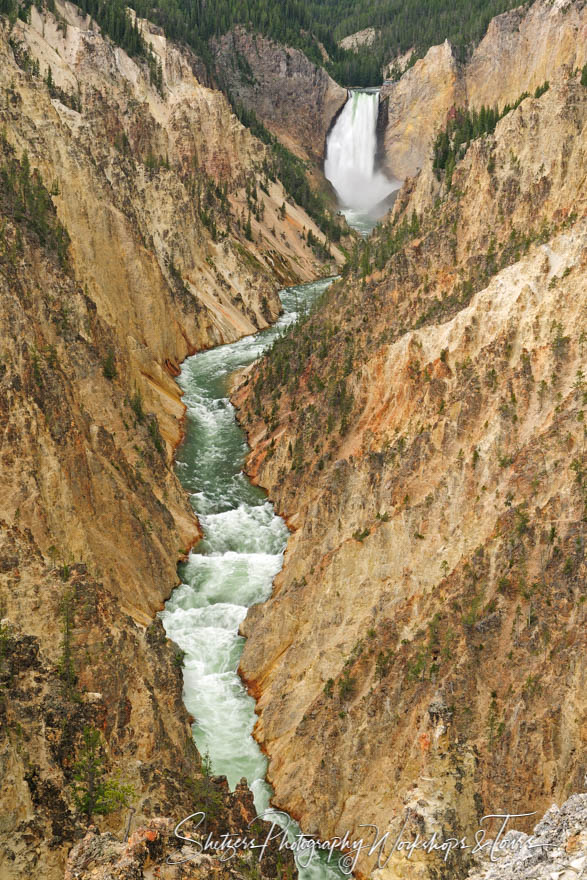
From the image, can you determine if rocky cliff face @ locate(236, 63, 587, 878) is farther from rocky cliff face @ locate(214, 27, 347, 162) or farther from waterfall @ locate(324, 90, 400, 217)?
rocky cliff face @ locate(214, 27, 347, 162)

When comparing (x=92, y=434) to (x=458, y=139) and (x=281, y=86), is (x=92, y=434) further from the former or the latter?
(x=281, y=86)

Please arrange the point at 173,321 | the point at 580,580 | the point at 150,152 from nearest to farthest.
→ the point at 580,580 < the point at 173,321 < the point at 150,152

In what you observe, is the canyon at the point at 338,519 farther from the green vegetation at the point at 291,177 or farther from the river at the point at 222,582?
the green vegetation at the point at 291,177

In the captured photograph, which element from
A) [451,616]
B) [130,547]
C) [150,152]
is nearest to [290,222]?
[150,152]

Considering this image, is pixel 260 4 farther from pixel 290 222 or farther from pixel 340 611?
pixel 340 611

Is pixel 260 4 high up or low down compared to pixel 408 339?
up

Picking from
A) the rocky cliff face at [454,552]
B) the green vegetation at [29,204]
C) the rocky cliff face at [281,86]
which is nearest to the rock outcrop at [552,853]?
the rocky cliff face at [454,552]

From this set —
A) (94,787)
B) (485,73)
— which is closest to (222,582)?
(94,787)

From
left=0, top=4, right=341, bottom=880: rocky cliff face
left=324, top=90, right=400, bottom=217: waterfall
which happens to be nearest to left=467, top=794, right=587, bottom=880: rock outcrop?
left=0, top=4, right=341, bottom=880: rocky cliff face
